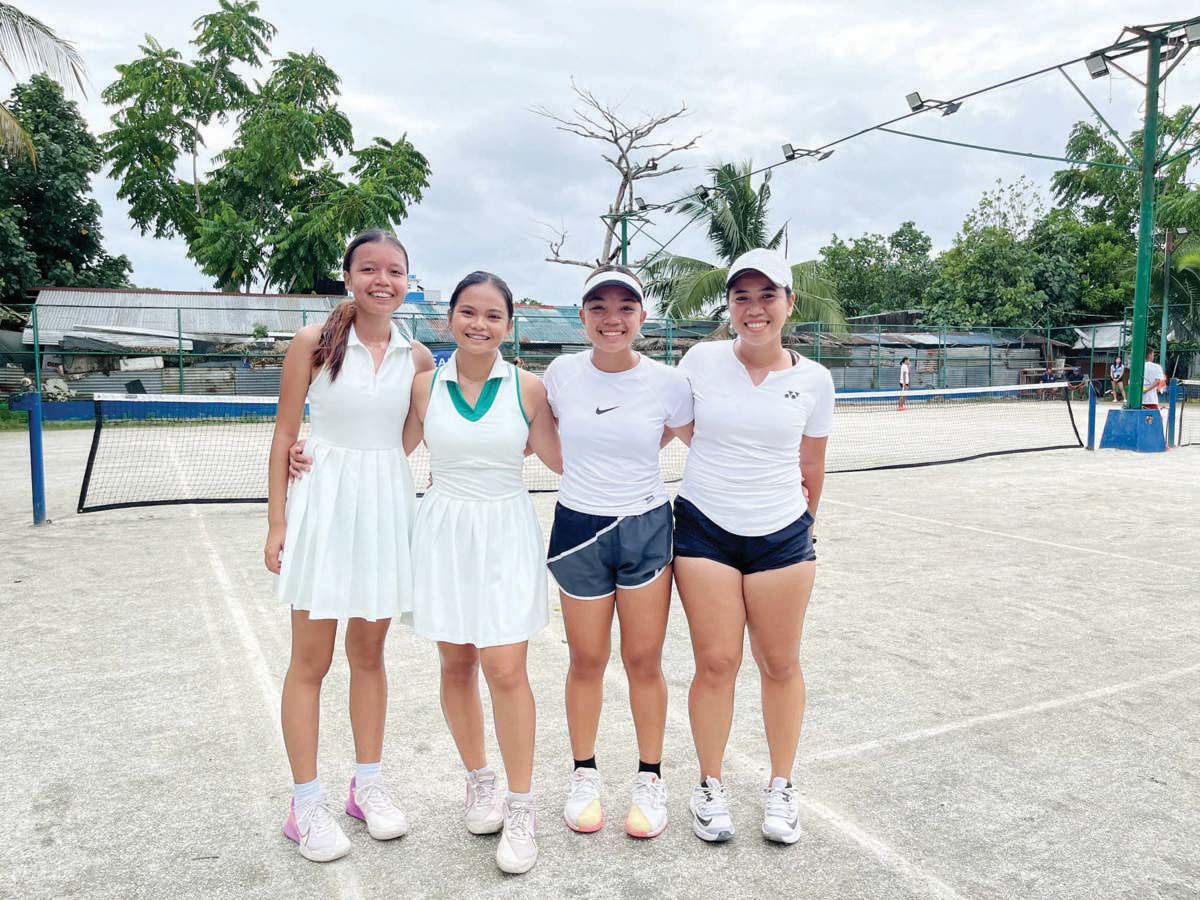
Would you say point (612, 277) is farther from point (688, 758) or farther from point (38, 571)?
point (38, 571)

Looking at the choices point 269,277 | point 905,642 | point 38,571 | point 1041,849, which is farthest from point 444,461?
point 269,277

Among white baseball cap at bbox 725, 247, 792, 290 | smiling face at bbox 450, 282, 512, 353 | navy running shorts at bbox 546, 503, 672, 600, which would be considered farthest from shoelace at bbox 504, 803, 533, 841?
white baseball cap at bbox 725, 247, 792, 290

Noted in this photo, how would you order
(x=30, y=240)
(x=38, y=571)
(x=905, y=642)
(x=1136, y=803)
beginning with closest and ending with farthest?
(x=1136, y=803) → (x=905, y=642) → (x=38, y=571) → (x=30, y=240)

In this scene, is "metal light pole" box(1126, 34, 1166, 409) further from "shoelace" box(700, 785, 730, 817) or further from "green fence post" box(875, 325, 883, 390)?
"green fence post" box(875, 325, 883, 390)

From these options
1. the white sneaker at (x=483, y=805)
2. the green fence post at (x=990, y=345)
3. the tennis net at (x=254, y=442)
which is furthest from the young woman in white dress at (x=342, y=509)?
the green fence post at (x=990, y=345)

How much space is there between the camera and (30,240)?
30.5 m

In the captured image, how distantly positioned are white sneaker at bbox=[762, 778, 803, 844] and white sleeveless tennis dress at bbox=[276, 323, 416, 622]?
1.31 metres

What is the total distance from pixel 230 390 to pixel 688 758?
74.6 feet

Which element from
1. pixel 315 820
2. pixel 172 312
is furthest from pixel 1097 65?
pixel 172 312

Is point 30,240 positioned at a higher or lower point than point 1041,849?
higher

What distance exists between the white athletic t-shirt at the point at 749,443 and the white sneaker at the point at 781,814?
85 centimetres

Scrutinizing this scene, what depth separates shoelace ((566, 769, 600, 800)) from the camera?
2984 millimetres

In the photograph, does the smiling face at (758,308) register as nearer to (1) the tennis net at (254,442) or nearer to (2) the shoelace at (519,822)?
(2) the shoelace at (519,822)

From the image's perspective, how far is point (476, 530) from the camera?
2.77 metres
